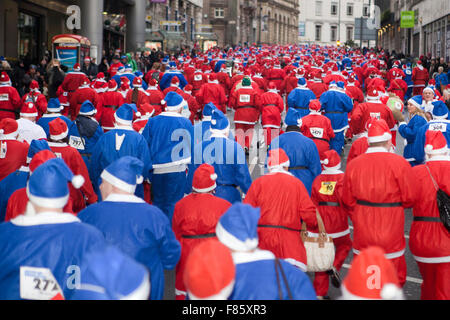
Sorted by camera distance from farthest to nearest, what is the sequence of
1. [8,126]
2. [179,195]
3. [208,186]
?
[179,195] < [8,126] < [208,186]

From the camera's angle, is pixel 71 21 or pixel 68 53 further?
pixel 71 21

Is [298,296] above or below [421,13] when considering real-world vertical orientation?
below

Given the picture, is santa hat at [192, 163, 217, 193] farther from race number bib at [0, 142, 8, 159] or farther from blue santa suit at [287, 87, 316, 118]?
blue santa suit at [287, 87, 316, 118]

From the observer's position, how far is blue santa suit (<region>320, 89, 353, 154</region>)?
13.5 meters

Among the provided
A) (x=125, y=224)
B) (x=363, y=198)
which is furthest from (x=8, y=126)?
(x=363, y=198)

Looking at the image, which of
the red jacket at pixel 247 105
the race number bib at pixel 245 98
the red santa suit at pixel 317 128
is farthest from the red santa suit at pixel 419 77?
the red santa suit at pixel 317 128

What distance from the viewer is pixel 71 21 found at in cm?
3303

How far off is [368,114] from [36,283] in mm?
8592

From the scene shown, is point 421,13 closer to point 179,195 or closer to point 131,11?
point 131,11

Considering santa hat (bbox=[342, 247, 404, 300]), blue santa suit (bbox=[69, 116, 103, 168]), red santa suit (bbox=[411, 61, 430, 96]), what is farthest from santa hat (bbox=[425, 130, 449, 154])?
red santa suit (bbox=[411, 61, 430, 96])

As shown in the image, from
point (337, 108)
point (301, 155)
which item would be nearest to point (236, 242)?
point (301, 155)

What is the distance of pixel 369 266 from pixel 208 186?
2.94 meters

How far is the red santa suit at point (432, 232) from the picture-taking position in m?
5.87

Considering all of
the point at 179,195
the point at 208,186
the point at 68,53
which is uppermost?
the point at 68,53
